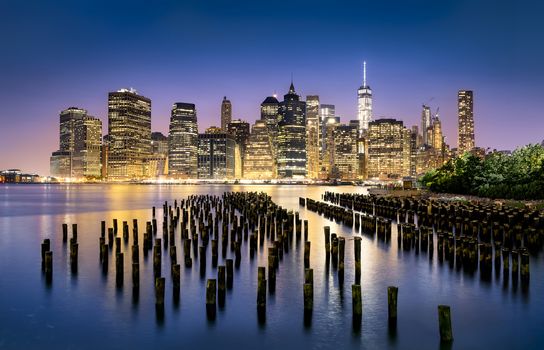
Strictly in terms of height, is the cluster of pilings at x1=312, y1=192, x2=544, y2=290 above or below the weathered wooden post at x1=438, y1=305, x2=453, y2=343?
above

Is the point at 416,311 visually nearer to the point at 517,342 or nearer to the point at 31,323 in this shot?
the point at 517,342

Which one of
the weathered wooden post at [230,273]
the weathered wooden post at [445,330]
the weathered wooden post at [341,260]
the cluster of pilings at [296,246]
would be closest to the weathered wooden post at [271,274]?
the cluster of pilings at [296,246]

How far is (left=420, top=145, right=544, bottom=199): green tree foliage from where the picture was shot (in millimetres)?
55188

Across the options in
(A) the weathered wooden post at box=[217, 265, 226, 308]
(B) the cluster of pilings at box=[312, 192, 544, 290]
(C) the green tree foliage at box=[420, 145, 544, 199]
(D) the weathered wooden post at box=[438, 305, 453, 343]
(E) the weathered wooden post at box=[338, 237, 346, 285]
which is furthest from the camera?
(C) the green tree foliage at box=[420, 145, 544, 199]

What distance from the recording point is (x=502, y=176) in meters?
61.4

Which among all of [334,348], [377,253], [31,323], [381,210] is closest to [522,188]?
[381,210]

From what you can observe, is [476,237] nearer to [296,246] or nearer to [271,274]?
[296,246]

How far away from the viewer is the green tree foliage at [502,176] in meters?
55.2

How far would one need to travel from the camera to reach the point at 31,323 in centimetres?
1797

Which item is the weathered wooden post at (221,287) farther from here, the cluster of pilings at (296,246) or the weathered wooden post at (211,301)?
the weathered wooden post at (211,301)

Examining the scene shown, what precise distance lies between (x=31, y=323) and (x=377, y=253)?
19271 millimetres

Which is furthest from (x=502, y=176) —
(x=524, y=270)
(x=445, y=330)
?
(x=445, y=330)

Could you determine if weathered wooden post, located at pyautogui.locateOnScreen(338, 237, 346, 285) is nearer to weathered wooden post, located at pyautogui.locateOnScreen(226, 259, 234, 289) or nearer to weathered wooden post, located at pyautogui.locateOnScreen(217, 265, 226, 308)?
weathered wooden post, located at pyautogui.locateOnScreen(226, 259, 234, 289)

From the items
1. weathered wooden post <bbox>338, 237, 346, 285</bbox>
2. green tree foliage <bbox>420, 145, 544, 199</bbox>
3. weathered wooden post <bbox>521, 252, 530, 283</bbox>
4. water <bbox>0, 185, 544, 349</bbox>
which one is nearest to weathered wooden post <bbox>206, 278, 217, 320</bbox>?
water <bbox>0, 185, 544, 349</bbox>
